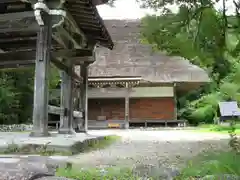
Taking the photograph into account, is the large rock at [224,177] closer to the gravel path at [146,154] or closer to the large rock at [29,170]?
the gravel path at [146,154]

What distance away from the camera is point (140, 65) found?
2130 cm

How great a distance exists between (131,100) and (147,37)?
1412 centimetres

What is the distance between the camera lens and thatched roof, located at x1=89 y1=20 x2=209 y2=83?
2012 centimetres

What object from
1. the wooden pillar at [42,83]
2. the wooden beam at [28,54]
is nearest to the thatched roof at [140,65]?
the wooden beam at [28,54]

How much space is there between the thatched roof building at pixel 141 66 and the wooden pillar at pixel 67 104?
11.4 metres

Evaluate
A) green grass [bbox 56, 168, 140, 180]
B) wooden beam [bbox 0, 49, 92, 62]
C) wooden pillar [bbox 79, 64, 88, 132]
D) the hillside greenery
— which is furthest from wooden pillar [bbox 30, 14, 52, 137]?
wooden pillar [bbox 79, 64, 88, 132]

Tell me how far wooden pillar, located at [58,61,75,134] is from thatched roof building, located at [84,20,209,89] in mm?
11428

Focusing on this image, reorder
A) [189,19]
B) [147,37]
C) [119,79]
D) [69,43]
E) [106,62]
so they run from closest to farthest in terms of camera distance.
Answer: [189,19] < [147,37] < [69,43] < [119,79] < [106,62]

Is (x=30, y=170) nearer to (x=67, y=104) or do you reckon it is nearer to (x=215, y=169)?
(x=215, y=169)

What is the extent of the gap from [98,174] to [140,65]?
18090 millimetres

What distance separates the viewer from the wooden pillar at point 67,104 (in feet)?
26.8

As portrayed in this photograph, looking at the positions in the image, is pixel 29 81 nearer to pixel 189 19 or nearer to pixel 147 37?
pixel 147 37

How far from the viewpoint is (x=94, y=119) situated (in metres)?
20.6

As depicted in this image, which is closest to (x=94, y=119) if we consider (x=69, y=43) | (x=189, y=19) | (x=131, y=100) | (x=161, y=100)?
(x=131, y=100)
